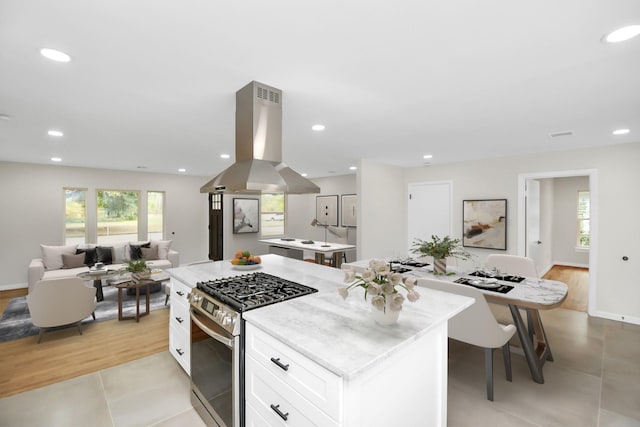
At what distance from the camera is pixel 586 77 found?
198cm

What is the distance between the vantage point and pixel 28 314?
4172 mm

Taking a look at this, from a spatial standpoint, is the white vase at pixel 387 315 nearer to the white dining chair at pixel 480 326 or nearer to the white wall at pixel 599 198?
the white dining chair at pixel 480 326

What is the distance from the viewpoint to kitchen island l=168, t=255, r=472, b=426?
1143mm

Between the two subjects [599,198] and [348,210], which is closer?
[599,198]

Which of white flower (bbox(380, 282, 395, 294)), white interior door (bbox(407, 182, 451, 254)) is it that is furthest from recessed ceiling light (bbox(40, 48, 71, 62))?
white interior door (bbox(407, 182, 451, 254))

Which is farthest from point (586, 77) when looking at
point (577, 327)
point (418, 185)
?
point (418, 185)

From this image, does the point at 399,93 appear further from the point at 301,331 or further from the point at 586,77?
the point at 301,331

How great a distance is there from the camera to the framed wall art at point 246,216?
7809 mm

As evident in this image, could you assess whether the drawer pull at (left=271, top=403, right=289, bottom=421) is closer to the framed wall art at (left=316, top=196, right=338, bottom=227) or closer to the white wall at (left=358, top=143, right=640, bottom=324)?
the white wall at (left=358, top=143, right=640, bottom=324)

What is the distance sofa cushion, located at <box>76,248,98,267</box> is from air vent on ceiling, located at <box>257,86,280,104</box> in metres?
5.44

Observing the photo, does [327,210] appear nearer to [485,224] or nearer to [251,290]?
[485,224]

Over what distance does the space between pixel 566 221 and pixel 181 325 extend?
8909 mm


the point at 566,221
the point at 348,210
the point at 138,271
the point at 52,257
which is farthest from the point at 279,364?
the point at 566,221

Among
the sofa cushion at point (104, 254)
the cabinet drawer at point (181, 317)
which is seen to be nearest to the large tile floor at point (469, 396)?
the cabinet drawer at point (181, 317)
